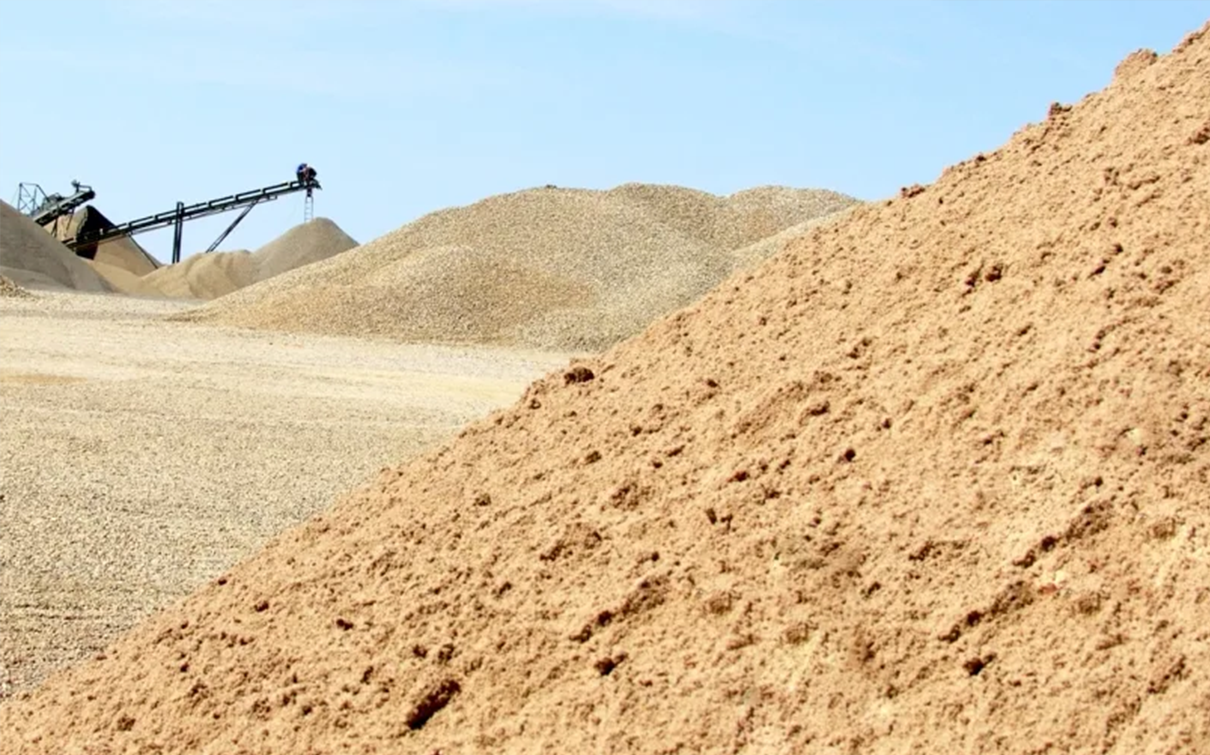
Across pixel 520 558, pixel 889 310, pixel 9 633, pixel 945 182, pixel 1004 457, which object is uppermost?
pixel 945 182

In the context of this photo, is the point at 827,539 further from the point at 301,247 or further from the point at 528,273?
the point at 301,247

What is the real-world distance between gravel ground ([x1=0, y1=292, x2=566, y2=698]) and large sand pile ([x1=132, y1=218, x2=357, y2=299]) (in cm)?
2759

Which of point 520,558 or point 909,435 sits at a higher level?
point 909,435

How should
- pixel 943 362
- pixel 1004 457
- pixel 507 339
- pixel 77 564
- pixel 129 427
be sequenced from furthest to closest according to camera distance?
pixel 507 339
pixel 129 427
pixel 77 564
pixel 943 362
pixel 1004 457

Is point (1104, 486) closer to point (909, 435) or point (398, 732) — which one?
point (909, 435)

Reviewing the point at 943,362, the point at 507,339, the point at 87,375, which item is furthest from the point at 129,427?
the point at 507,339

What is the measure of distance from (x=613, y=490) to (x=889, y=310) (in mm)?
Answer: 1005

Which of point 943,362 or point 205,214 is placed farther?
point 205,214

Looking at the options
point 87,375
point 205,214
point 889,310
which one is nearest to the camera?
point 889,310

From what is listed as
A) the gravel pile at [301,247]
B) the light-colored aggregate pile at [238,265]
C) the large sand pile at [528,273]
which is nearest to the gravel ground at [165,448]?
the large sand pile at [528,273]

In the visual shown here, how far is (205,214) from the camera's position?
51.0 meters

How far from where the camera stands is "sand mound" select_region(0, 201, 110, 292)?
142 ft

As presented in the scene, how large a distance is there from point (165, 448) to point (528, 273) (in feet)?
59.6

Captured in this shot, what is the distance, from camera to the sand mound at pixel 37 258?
43.2 metres
